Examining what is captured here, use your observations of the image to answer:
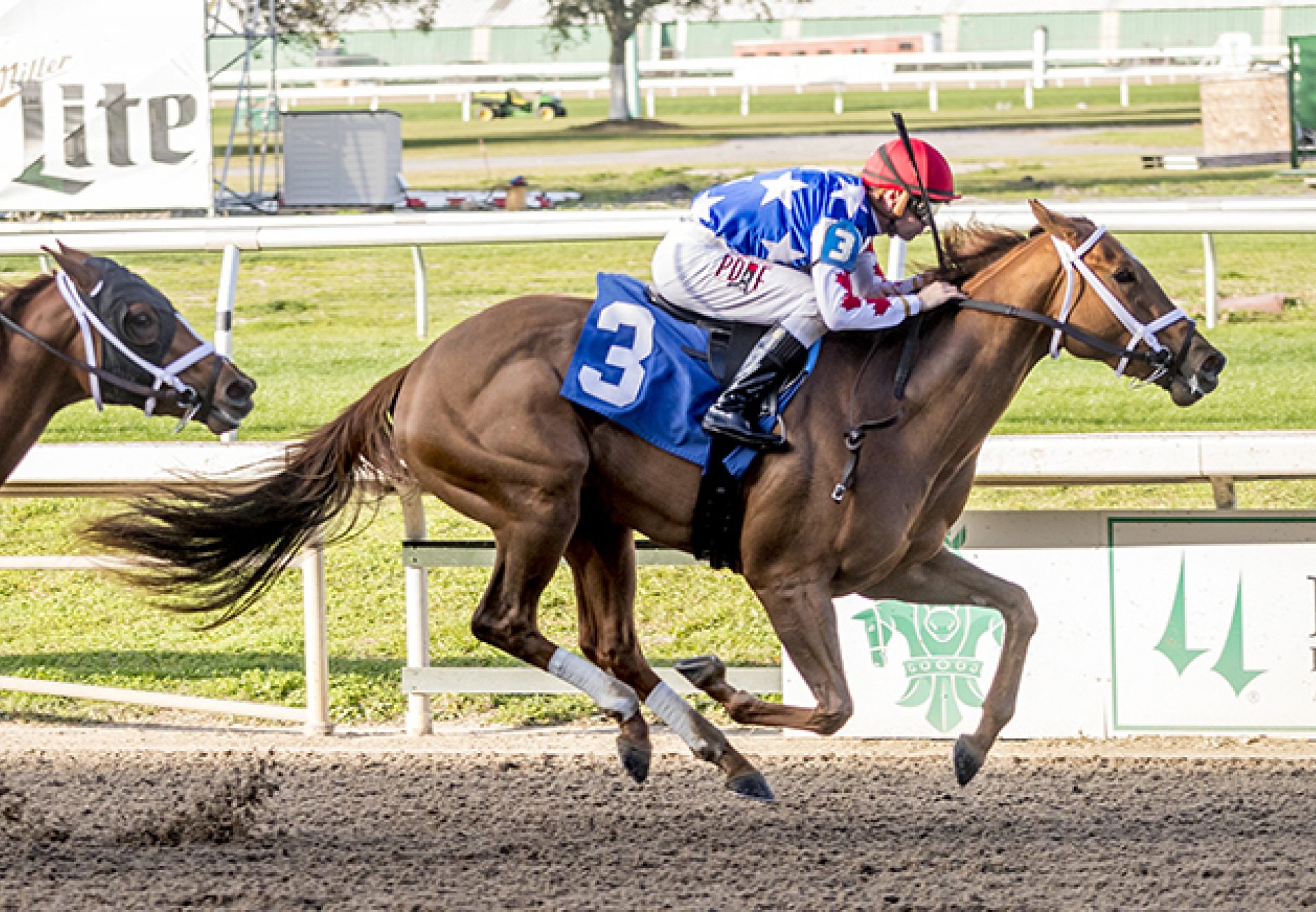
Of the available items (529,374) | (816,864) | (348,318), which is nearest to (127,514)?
(529,374)

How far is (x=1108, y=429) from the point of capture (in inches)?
284

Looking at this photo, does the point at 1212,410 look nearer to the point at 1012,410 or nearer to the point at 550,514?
the point at 1012,410

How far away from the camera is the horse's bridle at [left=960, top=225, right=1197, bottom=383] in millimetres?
4016

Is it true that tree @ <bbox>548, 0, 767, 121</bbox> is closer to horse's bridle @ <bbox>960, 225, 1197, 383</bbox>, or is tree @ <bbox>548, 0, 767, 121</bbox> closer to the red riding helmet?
the red riding helmet

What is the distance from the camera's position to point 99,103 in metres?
10.1

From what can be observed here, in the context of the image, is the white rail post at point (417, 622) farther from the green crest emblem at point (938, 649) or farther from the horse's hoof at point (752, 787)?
the horse's hoof at point (752, 787)

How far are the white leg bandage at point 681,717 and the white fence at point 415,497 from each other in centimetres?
81

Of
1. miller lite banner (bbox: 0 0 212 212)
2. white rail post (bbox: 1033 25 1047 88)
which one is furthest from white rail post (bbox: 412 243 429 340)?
white rail post (bbox: 1033 25 1047 88)

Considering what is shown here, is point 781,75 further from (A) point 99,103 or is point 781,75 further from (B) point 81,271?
(B) point 81,271

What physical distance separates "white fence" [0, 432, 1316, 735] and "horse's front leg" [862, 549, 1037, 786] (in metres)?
0.77

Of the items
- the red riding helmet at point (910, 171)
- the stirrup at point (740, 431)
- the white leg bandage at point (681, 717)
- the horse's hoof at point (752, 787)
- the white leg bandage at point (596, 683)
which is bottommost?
the horse's hoof at point (752, 787)

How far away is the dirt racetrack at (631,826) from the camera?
3.77 m

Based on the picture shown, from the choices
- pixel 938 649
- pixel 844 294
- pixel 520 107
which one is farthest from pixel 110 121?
pixel 520 107

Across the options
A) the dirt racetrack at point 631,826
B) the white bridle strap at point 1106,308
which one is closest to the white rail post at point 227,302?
the dirt racetrack at point 631,826
